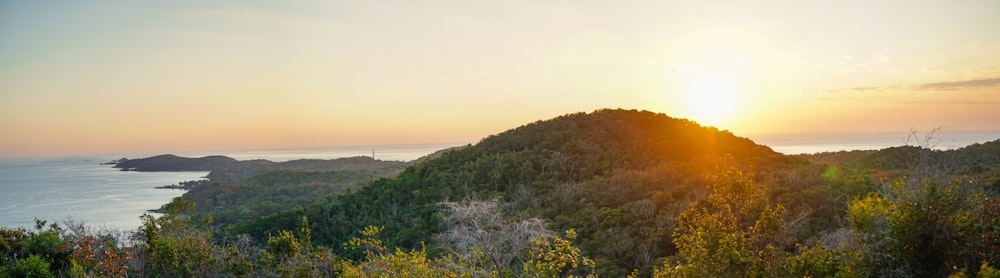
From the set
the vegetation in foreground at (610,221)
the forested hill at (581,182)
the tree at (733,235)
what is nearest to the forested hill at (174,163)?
the forested hill at (581,182)

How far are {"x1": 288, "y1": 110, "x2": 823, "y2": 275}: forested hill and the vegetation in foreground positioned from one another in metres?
0.19

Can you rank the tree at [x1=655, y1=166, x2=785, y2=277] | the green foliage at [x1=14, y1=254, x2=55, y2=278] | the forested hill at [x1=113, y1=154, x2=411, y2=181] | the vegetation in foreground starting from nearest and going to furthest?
the vegetation in foreground < the tree at [x1=655, y1=166, x2=785, y2=277] < the green foliage at [x1=14, y1=254, x2=55, y2=278] < the forested hill at [x1=113, y1=154, x2=411, y2=181]

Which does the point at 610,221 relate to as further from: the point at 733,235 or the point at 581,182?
the point at 733,235

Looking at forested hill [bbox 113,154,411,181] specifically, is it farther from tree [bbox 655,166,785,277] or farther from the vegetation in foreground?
tree [bbox 655,166,785,277]

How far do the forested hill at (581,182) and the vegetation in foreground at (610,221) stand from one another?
0.19 meters

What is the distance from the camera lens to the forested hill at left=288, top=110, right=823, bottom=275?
29.5 m

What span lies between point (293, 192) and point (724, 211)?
8909 centimetres

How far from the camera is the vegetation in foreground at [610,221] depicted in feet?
26.6

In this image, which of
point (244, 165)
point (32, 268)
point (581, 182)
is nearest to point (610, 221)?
point (581, 182)

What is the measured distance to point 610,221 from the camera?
29.8m

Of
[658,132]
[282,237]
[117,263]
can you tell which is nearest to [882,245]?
[282,237]

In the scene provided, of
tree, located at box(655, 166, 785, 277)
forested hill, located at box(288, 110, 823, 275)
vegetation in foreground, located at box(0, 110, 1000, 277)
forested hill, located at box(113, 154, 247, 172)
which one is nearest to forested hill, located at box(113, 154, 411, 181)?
forested hill, located at box(113, 154, 247, 172)

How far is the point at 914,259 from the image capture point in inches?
305

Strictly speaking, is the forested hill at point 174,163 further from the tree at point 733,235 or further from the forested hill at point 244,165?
the tree at point 733,235
